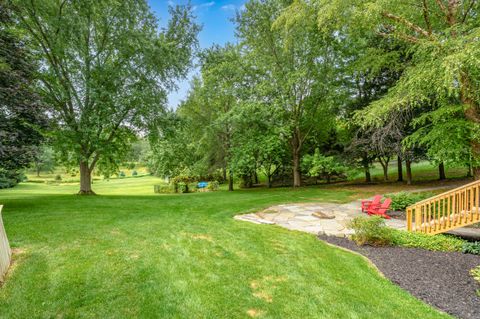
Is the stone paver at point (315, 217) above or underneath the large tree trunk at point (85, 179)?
underneath

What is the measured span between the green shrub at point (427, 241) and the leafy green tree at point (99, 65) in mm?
10985

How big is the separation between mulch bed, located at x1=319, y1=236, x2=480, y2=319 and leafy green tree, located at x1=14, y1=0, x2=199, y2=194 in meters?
10.7

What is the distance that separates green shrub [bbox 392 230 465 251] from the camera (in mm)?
5441

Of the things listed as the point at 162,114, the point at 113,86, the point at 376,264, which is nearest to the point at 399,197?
the point at 376,264

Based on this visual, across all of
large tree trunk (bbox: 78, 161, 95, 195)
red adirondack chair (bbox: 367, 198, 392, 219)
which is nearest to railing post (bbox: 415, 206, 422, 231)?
red adirondack chair (bbox: 367, 198, 392, 219)

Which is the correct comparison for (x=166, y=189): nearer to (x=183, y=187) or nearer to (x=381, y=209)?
(x=183, y=187)

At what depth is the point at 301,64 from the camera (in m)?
13.9

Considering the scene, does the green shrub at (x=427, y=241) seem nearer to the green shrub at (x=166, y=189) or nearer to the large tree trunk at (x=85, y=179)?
the large tree trunk at (x=85, y=179)

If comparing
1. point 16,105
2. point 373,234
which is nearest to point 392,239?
point 373,234

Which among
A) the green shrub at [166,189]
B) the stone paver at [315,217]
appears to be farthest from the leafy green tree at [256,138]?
the green shrub at [166,189]

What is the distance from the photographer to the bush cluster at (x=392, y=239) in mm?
5488

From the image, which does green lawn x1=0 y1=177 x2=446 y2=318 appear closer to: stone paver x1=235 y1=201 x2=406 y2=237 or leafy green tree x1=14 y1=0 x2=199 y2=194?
stone paver x1=235 y1=201 x2=406 y2=237

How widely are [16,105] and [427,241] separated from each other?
1121 centimetres

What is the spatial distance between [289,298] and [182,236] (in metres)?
2.98
